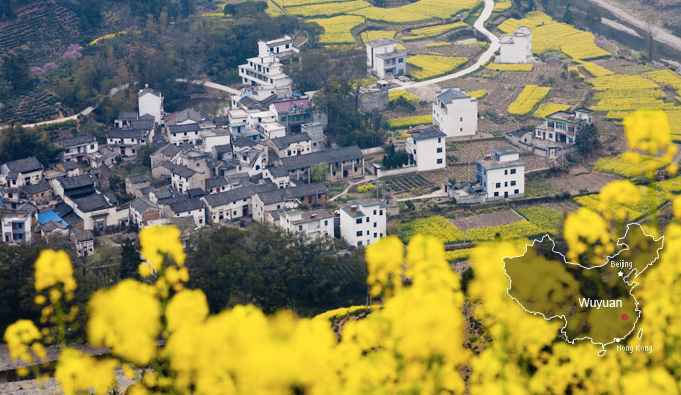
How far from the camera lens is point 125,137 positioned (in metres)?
25.7

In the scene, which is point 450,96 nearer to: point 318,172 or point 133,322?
point 318,172

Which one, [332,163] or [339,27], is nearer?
[332,163]

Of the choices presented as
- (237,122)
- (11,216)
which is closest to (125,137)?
(237,122)

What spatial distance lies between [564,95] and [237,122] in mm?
10674

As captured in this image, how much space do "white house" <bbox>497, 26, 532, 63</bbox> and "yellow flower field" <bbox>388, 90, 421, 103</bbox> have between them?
196 inches

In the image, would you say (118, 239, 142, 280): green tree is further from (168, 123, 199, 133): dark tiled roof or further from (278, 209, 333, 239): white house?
(168, 123, 199, 133): dark tiled roof

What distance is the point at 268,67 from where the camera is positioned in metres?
29.8

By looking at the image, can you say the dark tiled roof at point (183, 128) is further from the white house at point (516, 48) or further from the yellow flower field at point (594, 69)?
the yellow flower field at point (594, 69)

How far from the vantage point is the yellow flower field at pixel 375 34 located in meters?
36.7

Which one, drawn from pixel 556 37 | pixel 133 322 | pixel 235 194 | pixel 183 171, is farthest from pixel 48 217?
pixel 556 37

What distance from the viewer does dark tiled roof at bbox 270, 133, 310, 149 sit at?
81.9 ft

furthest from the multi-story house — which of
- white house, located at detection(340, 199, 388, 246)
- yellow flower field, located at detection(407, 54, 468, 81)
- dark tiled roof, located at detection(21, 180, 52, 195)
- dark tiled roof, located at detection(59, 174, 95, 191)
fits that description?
yellow flower field, located at detection(407, 54, 468, 81)

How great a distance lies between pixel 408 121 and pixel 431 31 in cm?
1067

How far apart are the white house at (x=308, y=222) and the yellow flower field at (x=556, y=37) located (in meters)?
16.5
